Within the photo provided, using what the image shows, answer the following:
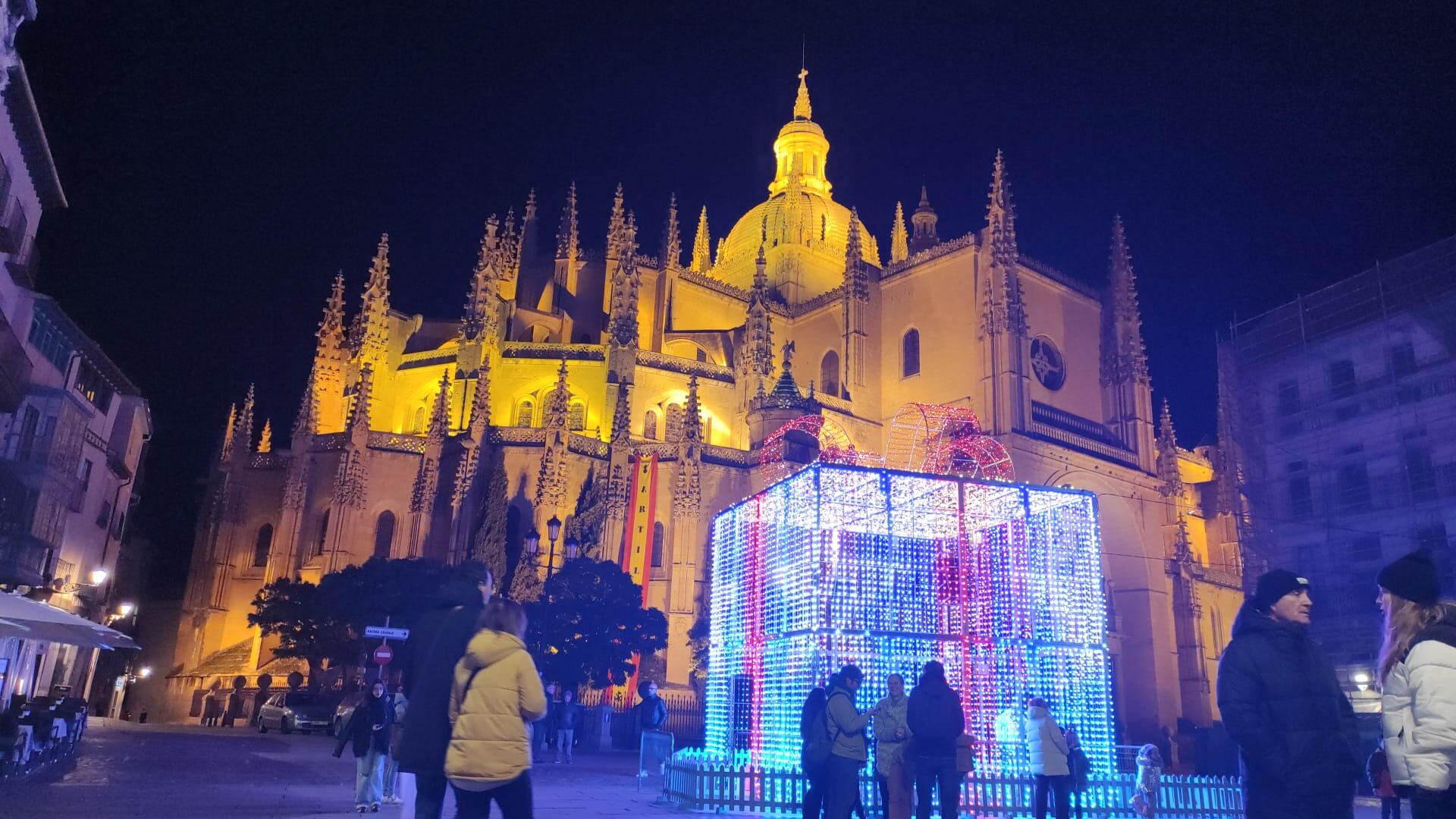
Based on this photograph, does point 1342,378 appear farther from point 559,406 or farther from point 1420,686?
point 1420,686

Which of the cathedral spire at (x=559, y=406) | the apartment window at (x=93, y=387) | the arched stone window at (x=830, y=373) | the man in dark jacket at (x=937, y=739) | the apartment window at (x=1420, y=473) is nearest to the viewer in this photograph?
the man in dark jacket at (x=937, y=739)

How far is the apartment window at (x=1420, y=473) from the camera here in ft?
81.3

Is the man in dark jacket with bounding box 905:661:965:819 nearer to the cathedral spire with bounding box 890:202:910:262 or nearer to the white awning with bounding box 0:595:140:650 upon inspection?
the white awning with bounding box 0:595:140:650

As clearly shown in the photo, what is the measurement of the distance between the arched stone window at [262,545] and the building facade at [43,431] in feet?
15.5

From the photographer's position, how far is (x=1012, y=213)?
37.2 m

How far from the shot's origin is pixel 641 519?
3419 centimetres

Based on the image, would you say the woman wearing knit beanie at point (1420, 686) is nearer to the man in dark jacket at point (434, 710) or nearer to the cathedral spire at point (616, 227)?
the man in dark jacket at point (434, 710)

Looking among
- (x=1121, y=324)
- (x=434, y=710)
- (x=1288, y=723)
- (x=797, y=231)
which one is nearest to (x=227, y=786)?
(x=434, y=710)

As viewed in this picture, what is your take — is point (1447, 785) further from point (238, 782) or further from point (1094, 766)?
point (238, 782)

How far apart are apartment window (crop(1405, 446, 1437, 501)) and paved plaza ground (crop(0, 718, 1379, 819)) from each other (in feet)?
43.6

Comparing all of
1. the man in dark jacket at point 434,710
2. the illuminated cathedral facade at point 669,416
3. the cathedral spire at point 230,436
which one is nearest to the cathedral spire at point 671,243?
the illuminated cathedral facade at point 669,416

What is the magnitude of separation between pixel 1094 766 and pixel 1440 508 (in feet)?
60.3

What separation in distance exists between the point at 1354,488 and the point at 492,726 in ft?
94.2

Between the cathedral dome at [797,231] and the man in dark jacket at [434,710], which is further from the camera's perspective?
the cathedral dome at [797,231]
